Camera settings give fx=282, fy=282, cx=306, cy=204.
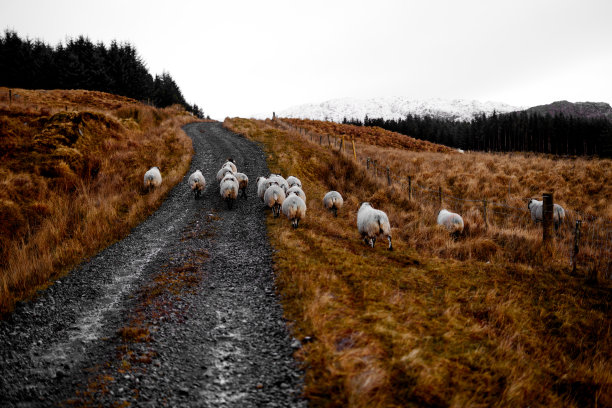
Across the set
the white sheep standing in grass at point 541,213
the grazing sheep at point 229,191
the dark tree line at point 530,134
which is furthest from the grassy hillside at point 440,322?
the dark tree line at point 530,134

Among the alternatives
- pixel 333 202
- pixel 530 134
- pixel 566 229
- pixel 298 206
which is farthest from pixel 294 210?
pixel 530 134

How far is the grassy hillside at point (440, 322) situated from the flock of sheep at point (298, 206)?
1.91 feet

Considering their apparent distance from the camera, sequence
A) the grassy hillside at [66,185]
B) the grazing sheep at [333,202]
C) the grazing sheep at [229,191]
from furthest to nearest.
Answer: the grazing sheep at [333,202]
the grazing sheep at [229,191]
the grassy hillside at [66,185]

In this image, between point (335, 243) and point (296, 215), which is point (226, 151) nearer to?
point (296, 215)

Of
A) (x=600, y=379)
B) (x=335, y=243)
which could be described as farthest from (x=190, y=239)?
(x=600, y=379)

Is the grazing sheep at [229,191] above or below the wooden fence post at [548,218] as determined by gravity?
above

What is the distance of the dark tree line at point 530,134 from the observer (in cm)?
7625

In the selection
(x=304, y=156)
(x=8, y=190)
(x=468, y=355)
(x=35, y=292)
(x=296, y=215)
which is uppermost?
(x=304, y=156)

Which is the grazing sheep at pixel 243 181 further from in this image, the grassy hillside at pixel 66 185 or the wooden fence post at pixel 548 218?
the wooden fence post at pixel 548 218

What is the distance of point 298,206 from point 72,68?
189 feet

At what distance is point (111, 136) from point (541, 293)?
23742 millimetres

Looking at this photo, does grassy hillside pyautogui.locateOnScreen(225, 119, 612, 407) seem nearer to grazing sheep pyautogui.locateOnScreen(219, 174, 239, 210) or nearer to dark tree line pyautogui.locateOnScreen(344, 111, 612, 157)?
grazing sheep pyautogui.locateOnScreen(219, 174, 239, 210)

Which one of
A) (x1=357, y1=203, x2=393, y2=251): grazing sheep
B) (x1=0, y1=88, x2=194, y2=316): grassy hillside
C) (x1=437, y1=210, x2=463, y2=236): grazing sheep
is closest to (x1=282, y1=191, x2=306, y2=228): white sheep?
(x1=357, y1=203, x2=393, y2=251): grazing sheep

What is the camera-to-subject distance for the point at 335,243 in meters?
8.93
